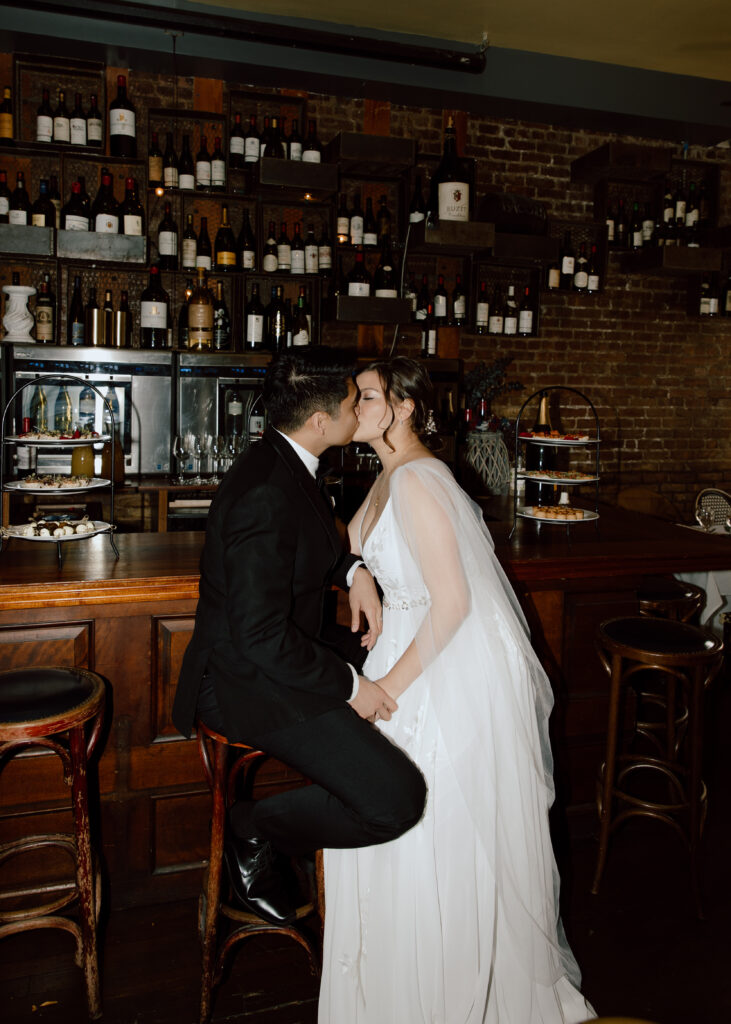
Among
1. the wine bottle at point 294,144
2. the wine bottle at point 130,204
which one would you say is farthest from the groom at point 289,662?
the wine bottle at point 294,144

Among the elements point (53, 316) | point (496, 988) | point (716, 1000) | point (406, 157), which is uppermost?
point (406, 157)

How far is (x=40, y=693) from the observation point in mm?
1844

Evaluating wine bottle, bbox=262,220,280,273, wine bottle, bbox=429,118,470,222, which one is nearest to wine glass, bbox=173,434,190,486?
wine bottle, bbox=262,220,280,273

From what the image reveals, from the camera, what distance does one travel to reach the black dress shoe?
188 centimetres

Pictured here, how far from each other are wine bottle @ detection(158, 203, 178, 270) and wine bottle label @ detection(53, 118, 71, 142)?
0.66 metres

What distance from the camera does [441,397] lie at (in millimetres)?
5488

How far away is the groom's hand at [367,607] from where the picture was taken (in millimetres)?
2059

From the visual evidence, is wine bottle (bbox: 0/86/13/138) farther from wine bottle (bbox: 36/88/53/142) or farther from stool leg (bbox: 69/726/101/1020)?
stool leg (bbox: 69/726/101/1020)

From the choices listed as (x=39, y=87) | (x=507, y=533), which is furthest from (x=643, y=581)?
(x=39, y=87)

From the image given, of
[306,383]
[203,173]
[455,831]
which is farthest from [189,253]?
[455,831]

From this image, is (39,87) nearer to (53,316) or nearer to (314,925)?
(53,316)

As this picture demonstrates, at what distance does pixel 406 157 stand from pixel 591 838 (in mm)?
4040

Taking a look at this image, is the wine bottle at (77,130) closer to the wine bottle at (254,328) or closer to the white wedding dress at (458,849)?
the wine bottle at (254,328)

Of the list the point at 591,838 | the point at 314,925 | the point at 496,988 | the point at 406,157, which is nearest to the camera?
the point at 496,988
